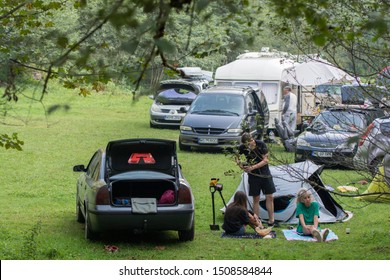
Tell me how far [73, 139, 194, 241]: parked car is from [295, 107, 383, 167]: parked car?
6.87 ft

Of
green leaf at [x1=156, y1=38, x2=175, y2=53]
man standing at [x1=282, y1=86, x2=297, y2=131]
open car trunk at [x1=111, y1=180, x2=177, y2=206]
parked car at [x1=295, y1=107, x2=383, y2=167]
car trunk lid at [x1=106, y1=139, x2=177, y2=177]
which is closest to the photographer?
green leaf at [x1=156, y1=38, x2=175, y2=53]

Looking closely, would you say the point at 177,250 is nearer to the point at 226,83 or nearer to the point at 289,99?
the point at 289,99

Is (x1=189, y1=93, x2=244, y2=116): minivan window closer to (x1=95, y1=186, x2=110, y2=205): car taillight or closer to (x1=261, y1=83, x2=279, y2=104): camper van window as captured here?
(x1=261, y1=83, x2=279, y2=104): camper van window

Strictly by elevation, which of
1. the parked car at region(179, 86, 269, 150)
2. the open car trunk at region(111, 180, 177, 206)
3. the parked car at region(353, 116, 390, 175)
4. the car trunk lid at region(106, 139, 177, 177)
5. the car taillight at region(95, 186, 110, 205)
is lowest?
the parked car at region(179, 86, 269, 150)

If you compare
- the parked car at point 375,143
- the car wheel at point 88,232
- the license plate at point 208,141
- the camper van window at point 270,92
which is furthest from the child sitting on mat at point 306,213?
the camper van window at point 270,92

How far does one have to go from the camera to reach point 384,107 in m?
11.2

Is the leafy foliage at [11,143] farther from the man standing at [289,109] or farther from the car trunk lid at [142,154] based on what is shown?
the man standing at [289,109]

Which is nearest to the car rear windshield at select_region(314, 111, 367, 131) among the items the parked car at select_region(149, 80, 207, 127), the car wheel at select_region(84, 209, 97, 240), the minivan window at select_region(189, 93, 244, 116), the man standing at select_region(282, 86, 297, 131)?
the car wheel at select_region(84, 209, 97, 240)

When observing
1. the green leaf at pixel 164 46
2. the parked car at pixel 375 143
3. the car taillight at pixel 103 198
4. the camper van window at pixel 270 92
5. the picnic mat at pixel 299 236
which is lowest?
the camper van window at pixel 270 92

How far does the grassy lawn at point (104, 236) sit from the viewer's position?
1260 centimetres

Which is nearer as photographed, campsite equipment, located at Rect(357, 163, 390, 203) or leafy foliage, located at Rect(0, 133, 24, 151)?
campsite equipment, located at Rect(357, 163, 390, 203)

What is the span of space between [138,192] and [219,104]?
46.6 ft

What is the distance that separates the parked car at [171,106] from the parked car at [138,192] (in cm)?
1841

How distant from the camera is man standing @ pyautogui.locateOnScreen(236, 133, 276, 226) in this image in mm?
14312
